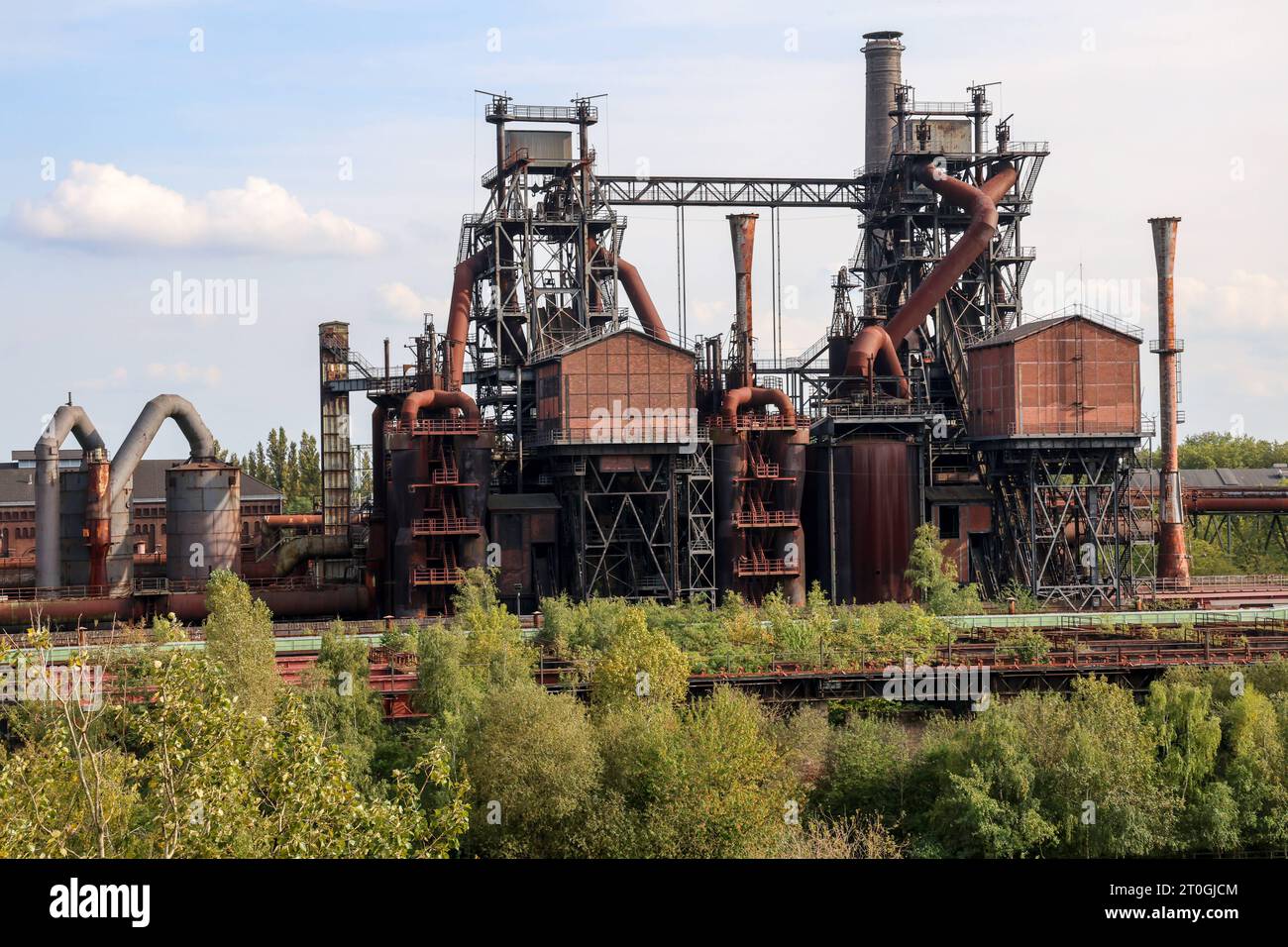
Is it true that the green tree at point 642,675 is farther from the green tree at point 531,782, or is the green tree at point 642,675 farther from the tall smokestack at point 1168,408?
the tall smokestack at point 1168,408

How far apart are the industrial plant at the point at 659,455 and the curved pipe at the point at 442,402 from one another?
3.4 inches

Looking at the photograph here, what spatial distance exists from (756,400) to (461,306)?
13.2 metres

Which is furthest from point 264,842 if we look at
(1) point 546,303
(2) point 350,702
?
(1) point 546,303

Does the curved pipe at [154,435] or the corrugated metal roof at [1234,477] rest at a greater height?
the curved pipe at [154,435]

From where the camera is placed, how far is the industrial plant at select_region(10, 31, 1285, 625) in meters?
54.5

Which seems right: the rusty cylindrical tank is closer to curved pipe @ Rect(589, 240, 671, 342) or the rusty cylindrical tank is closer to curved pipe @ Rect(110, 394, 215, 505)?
curved pipe @ Rect(110, 394, 215, 505)

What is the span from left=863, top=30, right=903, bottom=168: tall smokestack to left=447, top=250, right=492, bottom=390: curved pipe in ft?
64.6

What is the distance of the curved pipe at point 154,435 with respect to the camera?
56719mm

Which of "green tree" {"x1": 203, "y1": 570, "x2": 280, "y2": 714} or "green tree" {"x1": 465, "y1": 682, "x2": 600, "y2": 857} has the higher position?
"green tree" {"x1": 203, "y1": 570, "x2": 280, "y2": 714}

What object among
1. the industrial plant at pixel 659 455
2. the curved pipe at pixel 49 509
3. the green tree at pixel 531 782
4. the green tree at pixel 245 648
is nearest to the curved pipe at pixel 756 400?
the industrial plant at pixel 659 455

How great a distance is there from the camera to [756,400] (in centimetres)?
5778

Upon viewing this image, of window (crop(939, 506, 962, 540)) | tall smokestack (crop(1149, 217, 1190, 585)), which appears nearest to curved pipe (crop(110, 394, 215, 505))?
window (crop(939, 506, 962, 540))

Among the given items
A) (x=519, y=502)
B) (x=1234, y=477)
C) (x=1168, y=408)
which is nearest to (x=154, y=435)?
(x=519, y=502)

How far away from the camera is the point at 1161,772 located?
111ft
